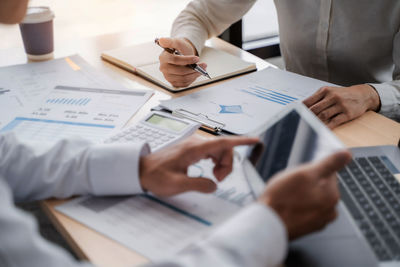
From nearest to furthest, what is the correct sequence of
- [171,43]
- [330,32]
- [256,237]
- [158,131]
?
1. [256,237]
2. [158,131]
3. [171,43]
4. [330,32]

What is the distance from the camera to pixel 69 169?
30.0 inches

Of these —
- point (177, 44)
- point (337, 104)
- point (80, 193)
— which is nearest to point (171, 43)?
Answer: point (177, 44)

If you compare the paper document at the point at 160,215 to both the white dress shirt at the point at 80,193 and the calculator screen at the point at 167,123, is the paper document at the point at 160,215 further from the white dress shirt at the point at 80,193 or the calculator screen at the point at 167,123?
the calculator screen at the point at 167,123

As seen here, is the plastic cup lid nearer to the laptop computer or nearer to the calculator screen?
the calculator screen

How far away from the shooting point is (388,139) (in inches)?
36.3

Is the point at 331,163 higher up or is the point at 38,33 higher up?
the point at 331,163

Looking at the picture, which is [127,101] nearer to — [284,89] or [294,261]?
[284,89]

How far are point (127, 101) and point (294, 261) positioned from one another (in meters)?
0.67

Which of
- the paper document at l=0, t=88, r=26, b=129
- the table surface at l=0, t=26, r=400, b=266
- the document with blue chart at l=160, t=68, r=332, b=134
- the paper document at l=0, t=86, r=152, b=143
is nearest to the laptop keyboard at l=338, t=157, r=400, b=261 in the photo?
the table surface at l=0, t=26, r=400, b=266

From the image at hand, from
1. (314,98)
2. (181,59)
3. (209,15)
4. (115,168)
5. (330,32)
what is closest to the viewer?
(115,168)

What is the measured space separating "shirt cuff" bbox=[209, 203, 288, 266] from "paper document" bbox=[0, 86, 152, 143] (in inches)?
18.2

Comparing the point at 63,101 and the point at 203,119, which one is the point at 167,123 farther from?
the point at 63,101

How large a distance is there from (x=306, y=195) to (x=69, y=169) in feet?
1.41

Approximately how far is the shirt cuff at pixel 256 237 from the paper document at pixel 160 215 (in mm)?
95
